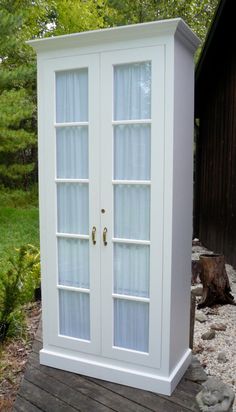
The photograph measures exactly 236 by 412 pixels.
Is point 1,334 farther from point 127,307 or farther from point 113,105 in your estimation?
point 113,105

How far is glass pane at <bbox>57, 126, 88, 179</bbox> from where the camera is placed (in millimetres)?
2521

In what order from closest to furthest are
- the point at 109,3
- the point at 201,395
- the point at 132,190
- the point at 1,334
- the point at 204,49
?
the point at 201,395 < the point at 132,190 < the point at 1,334 < the point at 204,49 < the point at 109,3

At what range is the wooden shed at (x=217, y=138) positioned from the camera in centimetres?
580

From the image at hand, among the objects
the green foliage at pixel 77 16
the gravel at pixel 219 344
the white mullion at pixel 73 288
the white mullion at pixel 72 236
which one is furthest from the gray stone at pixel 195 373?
the green foliage at pixel 77 16

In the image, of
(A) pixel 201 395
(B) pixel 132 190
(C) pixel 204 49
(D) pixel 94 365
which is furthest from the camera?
(C) pixel 204 49

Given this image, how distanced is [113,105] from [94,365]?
1.59 metres

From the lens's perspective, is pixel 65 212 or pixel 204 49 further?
pixel 204 49

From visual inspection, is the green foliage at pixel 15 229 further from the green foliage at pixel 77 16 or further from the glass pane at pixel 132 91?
the green foliage at pixel 77 16

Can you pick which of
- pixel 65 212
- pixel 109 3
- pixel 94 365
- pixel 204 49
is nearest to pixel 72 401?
pixel 94 365

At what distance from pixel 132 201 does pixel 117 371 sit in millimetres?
1037

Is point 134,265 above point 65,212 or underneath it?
underneath

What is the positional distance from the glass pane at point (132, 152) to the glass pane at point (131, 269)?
0.42m

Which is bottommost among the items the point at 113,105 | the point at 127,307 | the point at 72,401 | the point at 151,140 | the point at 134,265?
the point at 72,401

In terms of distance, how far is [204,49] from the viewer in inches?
235
